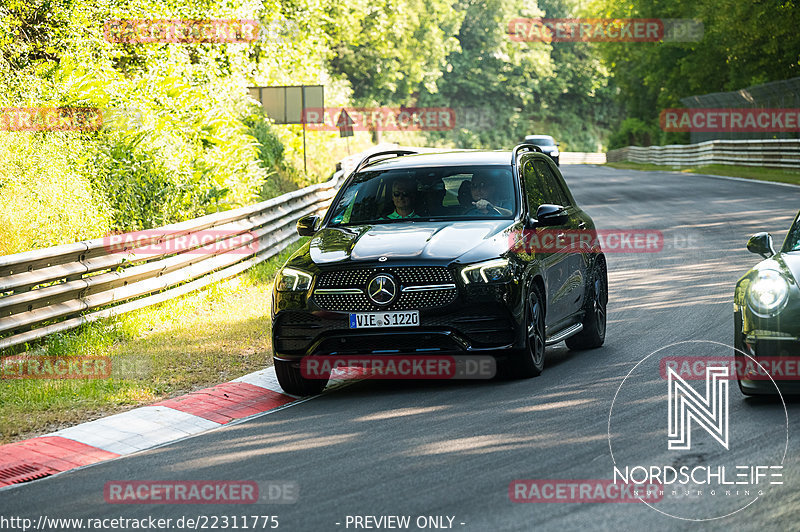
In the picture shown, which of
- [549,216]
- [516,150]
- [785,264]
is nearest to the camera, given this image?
[785,264]

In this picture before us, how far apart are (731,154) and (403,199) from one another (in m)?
36.4

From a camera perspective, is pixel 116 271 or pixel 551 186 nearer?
pixel 551 186

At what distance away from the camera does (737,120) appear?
45.2 m

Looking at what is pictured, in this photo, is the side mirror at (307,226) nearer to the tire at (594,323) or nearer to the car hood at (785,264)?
the tire at (594,323)

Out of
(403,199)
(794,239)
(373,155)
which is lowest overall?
(794,239)

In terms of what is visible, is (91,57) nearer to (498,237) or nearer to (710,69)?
(498,237)

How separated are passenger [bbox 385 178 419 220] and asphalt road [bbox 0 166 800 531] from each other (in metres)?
1.48

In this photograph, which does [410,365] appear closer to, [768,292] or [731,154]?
[768,292]

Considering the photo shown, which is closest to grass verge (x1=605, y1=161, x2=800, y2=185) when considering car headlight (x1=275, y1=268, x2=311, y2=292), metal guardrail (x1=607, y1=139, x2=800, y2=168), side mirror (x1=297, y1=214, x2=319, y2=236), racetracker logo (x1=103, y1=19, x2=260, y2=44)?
metal guardrail (x1=607, y1=139, x2=800, y2=168)

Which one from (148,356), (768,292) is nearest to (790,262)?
(768,292)

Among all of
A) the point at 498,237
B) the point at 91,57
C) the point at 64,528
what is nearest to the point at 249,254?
the point at 91,57

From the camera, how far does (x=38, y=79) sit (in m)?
17.1

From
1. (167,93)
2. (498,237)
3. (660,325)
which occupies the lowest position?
(660,325)

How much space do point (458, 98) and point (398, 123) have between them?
2408cm
